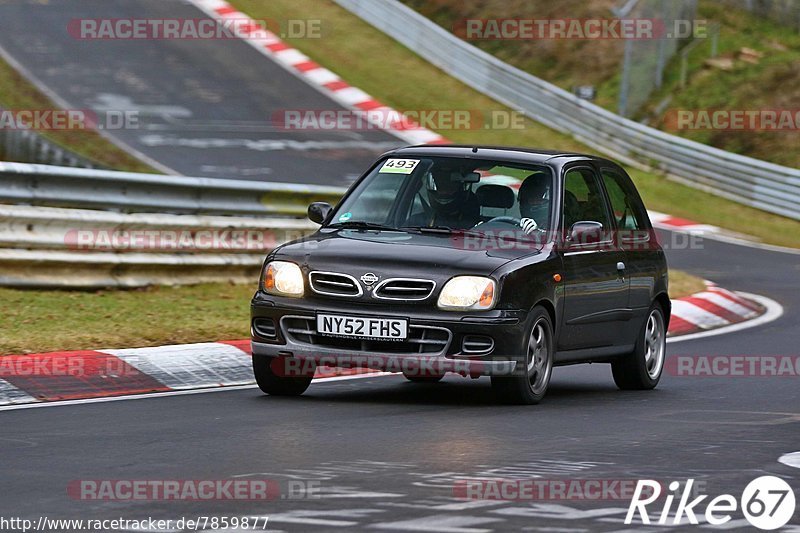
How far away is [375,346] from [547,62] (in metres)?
25.5

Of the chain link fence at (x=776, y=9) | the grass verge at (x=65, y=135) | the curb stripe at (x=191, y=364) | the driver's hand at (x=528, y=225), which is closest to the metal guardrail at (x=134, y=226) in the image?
the curb stripe at (x=191, y=364)

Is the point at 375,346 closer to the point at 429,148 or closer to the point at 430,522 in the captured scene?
the point at 429,148

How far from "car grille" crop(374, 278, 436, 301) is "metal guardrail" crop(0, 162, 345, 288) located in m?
4.47

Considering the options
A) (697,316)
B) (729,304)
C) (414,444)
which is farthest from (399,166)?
(729,304)

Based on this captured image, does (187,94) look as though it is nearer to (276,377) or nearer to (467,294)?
(276,377)

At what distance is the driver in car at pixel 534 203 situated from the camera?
9906mm

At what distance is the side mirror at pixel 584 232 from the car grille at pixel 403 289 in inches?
50.7

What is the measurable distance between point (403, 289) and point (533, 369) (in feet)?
3.22

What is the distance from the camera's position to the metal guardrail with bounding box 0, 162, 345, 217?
12.8m

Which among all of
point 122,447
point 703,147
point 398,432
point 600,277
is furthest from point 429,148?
point 703,147

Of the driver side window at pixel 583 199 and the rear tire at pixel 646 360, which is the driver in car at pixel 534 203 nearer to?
the driver side window at pixel 583 199

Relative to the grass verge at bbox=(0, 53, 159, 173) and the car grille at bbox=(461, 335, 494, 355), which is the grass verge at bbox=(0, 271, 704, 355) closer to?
the car grille at bbox=(461, 335, 494, 355)

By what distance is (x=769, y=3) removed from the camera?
3406cm

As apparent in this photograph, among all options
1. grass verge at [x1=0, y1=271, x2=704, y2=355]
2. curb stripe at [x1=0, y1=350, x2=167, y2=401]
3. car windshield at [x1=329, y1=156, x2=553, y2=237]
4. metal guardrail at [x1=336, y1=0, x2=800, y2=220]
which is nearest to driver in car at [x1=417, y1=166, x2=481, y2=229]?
car windshield at [x1=329, y1=156, x2=553, y2=237]
